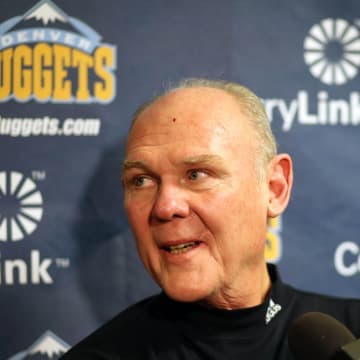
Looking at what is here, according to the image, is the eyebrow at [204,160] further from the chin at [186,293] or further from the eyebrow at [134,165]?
the chin at [186,293]

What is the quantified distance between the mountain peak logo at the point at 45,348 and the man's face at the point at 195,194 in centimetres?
49

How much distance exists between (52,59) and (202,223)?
2.14 feet

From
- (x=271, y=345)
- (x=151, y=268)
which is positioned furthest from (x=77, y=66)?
(x=271, y=345)

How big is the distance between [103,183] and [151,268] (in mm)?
436

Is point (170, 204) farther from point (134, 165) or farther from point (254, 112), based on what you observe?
point (254, 112)

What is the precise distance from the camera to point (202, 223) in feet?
3.37

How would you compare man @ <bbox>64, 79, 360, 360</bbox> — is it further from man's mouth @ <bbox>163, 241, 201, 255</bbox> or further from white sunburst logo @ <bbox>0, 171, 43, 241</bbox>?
white sunburst logo @ <bbox>0, 171, 43, 241</bbox>

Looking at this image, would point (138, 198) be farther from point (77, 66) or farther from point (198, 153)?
point (77, 66)

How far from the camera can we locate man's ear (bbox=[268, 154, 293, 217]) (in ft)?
3.75

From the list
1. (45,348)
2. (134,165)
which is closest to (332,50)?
(134,165)

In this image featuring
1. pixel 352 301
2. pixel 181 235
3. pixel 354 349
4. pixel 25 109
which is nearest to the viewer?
pixel 354 349

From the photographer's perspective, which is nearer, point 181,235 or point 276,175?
point 181,235

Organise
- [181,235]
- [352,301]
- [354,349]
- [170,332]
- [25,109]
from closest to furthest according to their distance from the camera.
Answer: [354,349] → [181,235] → [170,332] → [352,301] → [25,109]

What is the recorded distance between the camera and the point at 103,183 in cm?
145
